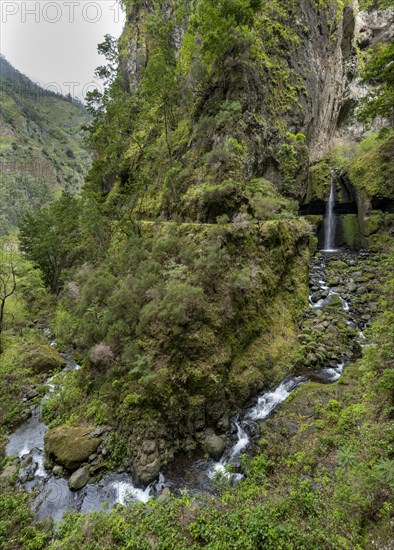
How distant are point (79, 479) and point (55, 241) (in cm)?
2279

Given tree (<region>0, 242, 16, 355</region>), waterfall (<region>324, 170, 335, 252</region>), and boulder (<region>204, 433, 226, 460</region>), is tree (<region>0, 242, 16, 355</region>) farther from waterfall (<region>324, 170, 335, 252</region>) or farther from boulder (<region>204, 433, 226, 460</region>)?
waterfall (<region>324, 170, 335, 252</region>)

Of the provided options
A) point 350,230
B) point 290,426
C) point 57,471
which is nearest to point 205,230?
point 290,426

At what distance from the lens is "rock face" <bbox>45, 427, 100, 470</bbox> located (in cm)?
902

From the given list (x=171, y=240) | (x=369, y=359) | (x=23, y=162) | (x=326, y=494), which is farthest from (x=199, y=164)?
(x=23, y=162)

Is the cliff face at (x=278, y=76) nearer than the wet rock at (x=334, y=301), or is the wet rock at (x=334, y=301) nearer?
the wet rock at (x=334, y=301)

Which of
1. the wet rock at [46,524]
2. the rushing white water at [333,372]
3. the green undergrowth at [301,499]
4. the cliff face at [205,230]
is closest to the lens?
the green undergrowth at [301,499]

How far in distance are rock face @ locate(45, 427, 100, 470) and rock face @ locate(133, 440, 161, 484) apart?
71.6 inches

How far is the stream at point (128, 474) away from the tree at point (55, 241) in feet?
57.2

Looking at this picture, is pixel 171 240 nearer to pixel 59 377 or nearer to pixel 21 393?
pixel 59 377

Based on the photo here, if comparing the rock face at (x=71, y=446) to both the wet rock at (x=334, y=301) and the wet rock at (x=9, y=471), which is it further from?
the wet rock at (x=334, y=301)

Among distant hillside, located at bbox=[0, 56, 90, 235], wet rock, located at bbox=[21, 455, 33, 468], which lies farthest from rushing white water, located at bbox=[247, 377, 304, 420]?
distant hillside, located at bbox=[0, 56, 90, 235]

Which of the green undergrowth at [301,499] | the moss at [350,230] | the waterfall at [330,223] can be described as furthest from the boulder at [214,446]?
the moss at [350,230]

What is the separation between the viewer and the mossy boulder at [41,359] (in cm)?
1458

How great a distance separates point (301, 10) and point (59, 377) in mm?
33431
